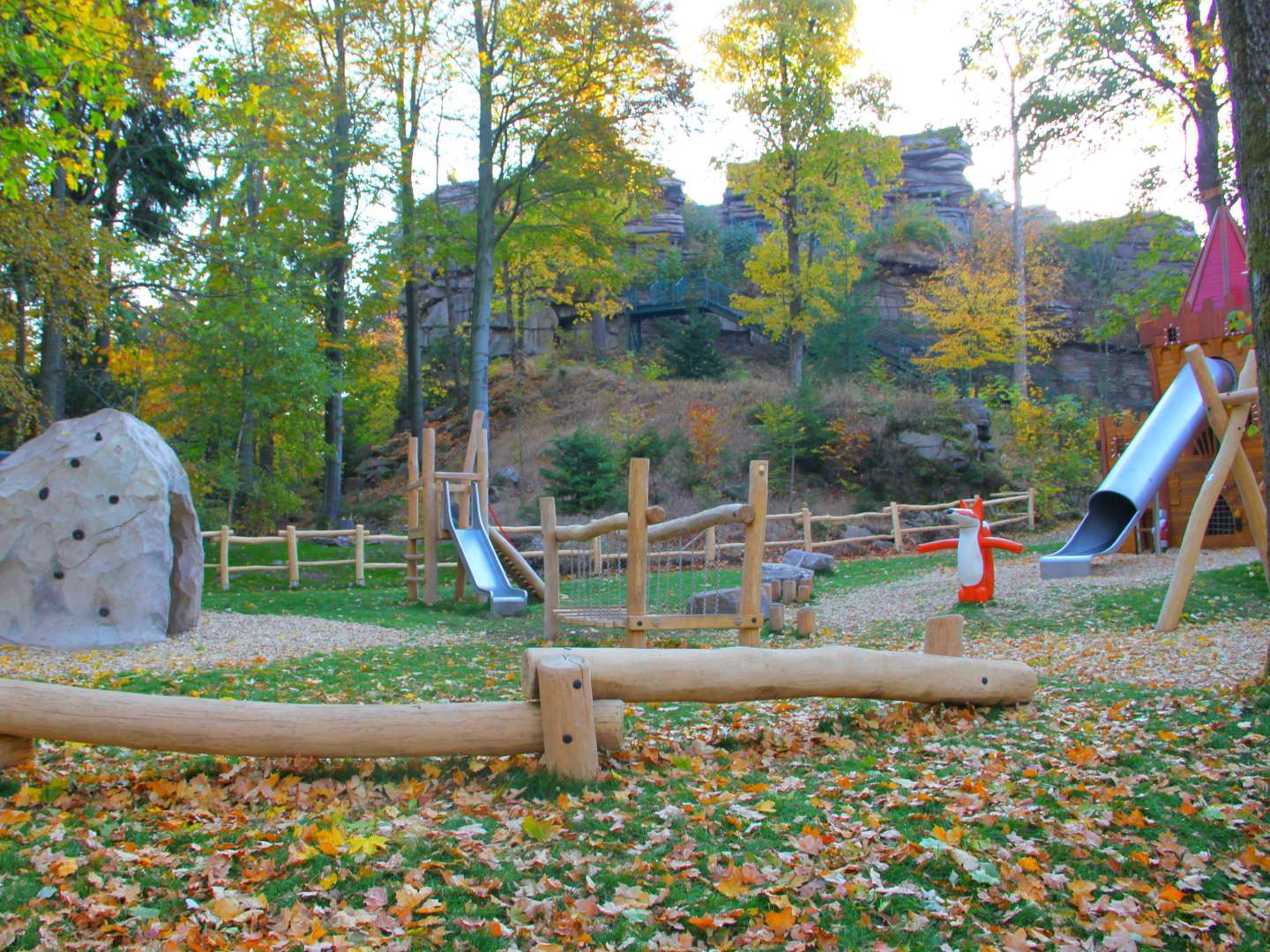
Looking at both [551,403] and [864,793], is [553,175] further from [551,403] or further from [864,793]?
[864,793]

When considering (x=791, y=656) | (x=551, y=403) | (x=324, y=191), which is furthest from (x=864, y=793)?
(x=551, y=403)

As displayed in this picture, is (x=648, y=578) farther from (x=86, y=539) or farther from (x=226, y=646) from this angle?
(x=86, y=539)

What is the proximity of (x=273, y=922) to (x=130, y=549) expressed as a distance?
7.84 m

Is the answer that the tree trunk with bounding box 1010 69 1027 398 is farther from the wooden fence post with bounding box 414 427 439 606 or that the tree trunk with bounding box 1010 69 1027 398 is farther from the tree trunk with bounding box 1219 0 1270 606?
the tree trunk with bounding box 1219 0 1270 606

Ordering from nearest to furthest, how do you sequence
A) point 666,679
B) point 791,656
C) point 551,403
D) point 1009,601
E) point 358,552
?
point 666,679 < point 791,656 < point 1009,601 < point 358,552 < point 551,403

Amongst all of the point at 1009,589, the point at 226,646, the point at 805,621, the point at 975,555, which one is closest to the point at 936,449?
the point at 1009,589

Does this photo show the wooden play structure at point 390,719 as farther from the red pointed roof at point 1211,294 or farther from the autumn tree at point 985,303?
the autumn tree at point 985,303

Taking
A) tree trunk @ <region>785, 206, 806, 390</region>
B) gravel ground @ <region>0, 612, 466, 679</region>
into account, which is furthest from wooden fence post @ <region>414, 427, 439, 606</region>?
tree trunk @ <region>785, 206, 806, 390</region>

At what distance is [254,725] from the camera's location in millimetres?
4285

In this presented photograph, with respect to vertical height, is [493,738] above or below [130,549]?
below

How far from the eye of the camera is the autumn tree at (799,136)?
27047mm

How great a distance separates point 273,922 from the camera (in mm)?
3115

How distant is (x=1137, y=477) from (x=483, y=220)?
13469mm

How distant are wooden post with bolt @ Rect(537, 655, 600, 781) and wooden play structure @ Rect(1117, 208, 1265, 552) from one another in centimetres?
1276
